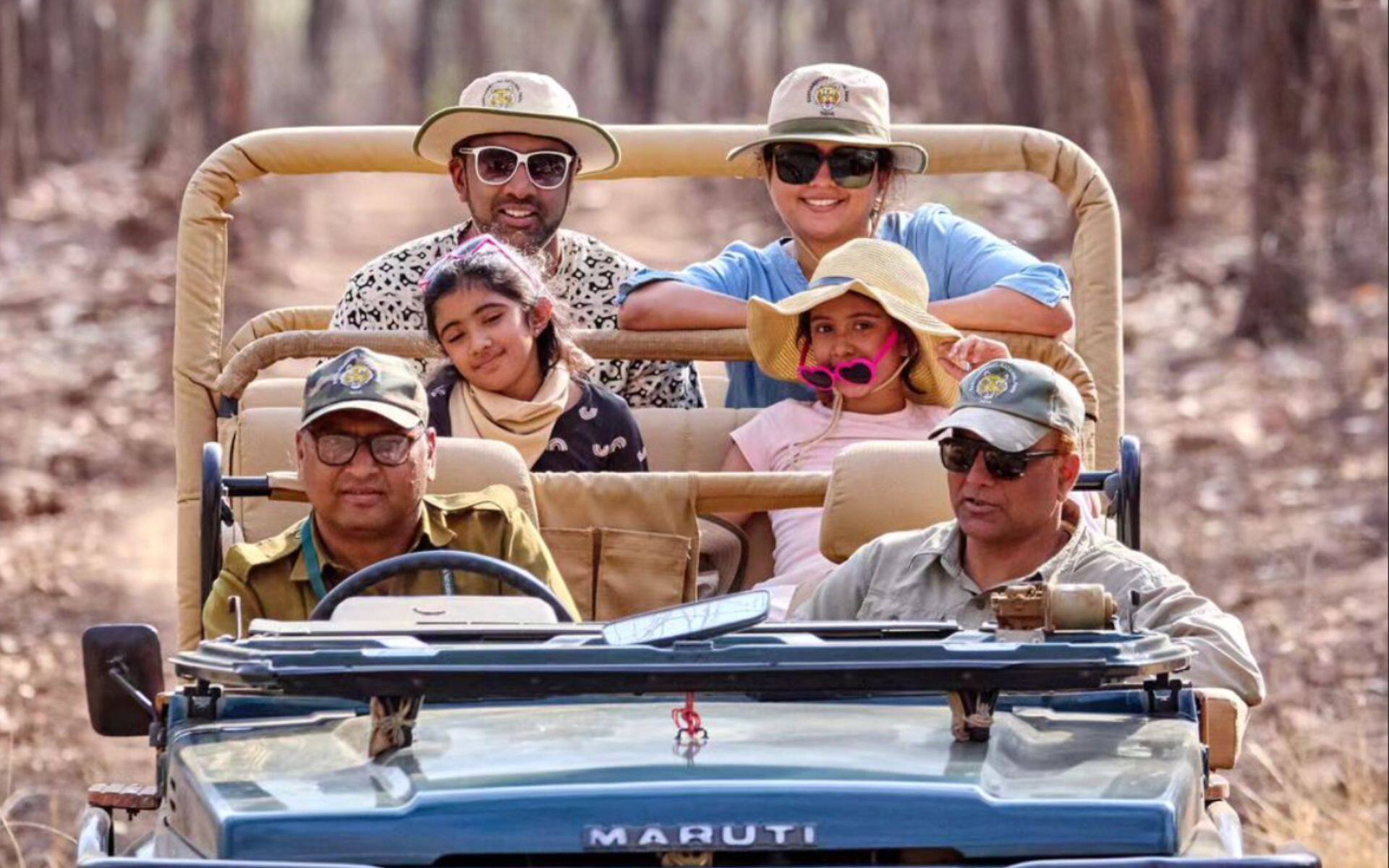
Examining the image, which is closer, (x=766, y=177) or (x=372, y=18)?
(x=766, y=177)

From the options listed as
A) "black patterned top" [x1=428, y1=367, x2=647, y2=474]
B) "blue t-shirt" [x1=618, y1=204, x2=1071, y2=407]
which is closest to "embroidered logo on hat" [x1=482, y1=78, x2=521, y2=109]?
"blue t-shirt" [x1=618, y1=204, x2=1071, y2=407]

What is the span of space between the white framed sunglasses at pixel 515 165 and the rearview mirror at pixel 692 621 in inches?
119

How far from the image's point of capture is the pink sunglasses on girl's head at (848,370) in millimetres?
6184

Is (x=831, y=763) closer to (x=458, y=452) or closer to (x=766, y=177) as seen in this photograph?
(x=458, y=452)

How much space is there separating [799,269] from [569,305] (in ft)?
2.00

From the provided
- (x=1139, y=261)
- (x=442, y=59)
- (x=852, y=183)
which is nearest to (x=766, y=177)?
(x=852, y=183)

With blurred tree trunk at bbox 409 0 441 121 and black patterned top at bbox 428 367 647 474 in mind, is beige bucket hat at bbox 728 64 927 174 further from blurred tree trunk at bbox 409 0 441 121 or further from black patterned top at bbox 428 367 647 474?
blurred tree trunk at bbox 409 0 441 121

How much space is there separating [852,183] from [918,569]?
6.03 feet

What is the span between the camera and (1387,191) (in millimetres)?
18203

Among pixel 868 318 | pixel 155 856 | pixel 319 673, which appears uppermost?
pixel 868 318

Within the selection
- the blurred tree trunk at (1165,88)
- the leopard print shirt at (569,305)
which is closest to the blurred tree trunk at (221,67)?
the blurred tree trunk at (1165,88)

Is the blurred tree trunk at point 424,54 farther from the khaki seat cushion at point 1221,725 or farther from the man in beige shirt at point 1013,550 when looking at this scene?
the khaki seat cushion at point 1221,725

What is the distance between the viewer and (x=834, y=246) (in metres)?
6.88

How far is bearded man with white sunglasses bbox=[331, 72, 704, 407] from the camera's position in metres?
7.07
